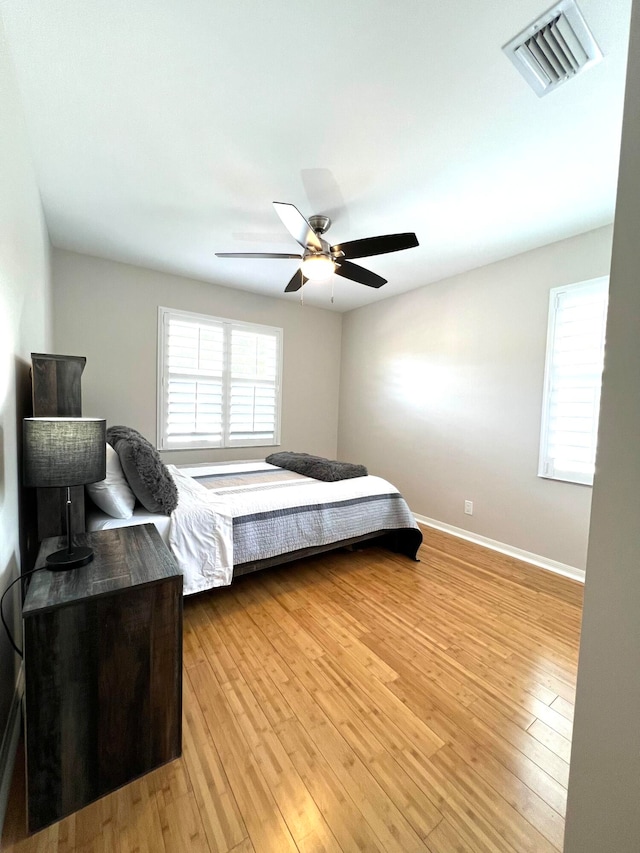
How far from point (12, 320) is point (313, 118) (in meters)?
1.68

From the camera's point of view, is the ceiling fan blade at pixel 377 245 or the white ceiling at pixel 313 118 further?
the ceiling fan blade at pixel 377 245

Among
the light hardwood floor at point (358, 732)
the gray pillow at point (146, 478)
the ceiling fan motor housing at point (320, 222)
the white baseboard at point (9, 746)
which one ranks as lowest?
the light hardwood floor at point (358, 732)

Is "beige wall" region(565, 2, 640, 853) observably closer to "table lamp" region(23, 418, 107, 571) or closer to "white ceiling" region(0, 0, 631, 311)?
"white ceiling" region(0, 0, 631, 311)

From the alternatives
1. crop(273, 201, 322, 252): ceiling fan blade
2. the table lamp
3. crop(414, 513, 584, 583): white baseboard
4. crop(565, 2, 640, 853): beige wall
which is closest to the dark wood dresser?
the table lamp

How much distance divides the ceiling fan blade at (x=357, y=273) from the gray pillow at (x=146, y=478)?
194cm

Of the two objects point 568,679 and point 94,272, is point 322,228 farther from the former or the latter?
point 568,679

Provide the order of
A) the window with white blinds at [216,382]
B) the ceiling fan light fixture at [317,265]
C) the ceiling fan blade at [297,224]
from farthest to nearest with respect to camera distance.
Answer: the window with white blinds at [216,382]
the ceiling fan light fixture at [317,265]
the ceiling fan blade at [297,224]

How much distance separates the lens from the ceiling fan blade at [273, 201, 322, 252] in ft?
6.54

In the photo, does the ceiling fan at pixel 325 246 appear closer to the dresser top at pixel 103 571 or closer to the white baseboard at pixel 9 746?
the dresser top at pixel 103 571

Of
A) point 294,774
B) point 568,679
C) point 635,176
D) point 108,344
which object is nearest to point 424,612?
point 568,679

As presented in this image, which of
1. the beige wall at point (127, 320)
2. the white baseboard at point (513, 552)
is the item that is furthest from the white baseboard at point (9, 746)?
the white baseboard at point (513, 552)

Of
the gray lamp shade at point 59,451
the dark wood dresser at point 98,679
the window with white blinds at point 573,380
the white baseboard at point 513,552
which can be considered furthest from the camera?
the white baseboard at point 513,552

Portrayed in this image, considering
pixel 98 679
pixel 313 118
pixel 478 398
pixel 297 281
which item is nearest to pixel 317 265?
pixel 297 281

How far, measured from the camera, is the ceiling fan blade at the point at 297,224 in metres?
1.99
